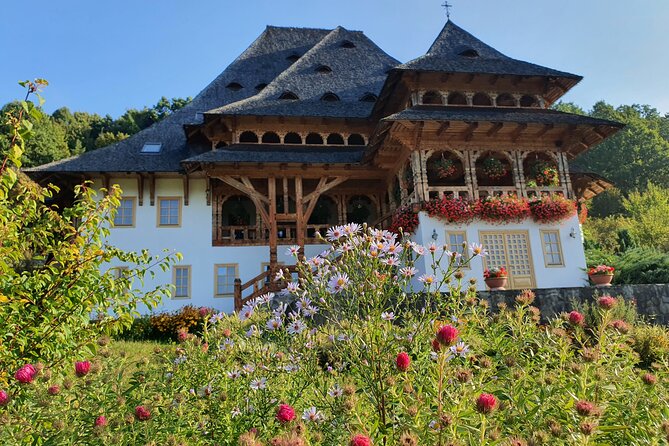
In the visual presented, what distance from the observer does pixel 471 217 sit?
13.7 meters

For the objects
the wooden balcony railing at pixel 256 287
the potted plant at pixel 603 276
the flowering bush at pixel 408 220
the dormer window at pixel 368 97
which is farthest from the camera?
the dormer window at pixel 368 97

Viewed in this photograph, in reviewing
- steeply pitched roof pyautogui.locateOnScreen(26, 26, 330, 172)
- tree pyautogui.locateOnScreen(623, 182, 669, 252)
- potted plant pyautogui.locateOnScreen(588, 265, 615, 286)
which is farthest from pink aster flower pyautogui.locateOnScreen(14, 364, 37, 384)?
tree pyautogui.locateOnScreen(623, 182, 669, 252)

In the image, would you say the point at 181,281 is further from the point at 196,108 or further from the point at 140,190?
the point at 196,108

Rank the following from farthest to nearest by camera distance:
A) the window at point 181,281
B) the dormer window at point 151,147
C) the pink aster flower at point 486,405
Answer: the dormer window at point 151,147, the window at point 181,281, the pink aster flower at point 486,405

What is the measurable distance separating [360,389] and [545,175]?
14.3m

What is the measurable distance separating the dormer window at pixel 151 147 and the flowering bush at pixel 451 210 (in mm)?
11587

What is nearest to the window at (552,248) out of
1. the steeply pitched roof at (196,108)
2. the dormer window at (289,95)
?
the dormer window at (289,95)

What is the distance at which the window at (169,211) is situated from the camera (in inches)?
687

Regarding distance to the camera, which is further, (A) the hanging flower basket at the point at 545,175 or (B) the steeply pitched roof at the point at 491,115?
(A) the hanging flower basket at the point at 545,175

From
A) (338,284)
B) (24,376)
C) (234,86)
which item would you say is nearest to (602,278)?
(338,284)

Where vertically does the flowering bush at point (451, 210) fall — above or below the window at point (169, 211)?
below

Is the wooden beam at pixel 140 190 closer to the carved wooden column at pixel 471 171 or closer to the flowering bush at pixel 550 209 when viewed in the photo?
the carved wooden column at pixel 471 171

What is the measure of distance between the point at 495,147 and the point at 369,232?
13211mm

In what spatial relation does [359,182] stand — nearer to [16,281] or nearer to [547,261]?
[547,261]
